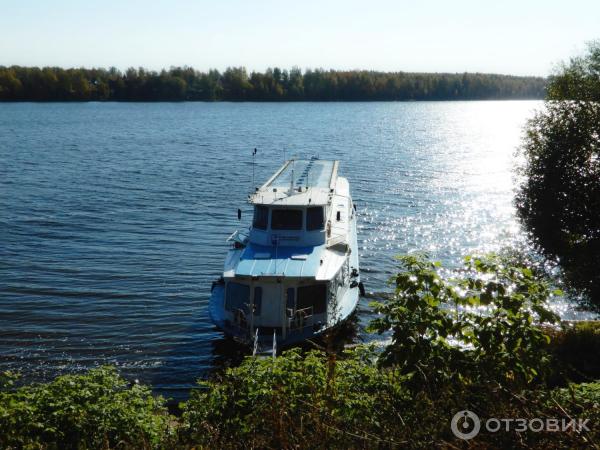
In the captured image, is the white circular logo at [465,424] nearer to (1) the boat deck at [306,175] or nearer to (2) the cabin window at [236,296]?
(2) the cabin window at [236,296]

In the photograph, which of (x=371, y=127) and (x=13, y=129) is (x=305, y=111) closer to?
(x=371, y=127)

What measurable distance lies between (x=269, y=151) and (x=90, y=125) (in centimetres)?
4405

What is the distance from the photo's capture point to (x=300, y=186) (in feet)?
103

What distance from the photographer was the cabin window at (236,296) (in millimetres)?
24672

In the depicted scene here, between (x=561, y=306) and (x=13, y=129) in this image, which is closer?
(x=561, y=306)

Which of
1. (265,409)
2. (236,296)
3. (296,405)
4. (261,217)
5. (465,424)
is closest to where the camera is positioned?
(465,424)

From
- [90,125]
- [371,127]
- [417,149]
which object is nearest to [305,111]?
[371,127]

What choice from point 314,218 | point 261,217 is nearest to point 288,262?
point 314,218

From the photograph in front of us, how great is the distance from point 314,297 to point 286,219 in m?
4.53

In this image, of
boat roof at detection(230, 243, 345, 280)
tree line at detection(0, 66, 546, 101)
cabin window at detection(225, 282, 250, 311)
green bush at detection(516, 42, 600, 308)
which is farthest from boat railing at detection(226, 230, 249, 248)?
tree line at detection(0, 66, 546, 101)

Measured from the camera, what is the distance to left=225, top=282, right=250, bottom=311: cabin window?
24672 mm

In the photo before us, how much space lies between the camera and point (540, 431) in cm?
768

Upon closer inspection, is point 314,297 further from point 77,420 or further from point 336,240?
point 77,420

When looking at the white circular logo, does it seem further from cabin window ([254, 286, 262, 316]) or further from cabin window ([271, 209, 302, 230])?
cabin window ([271, 209, 302, 230])
